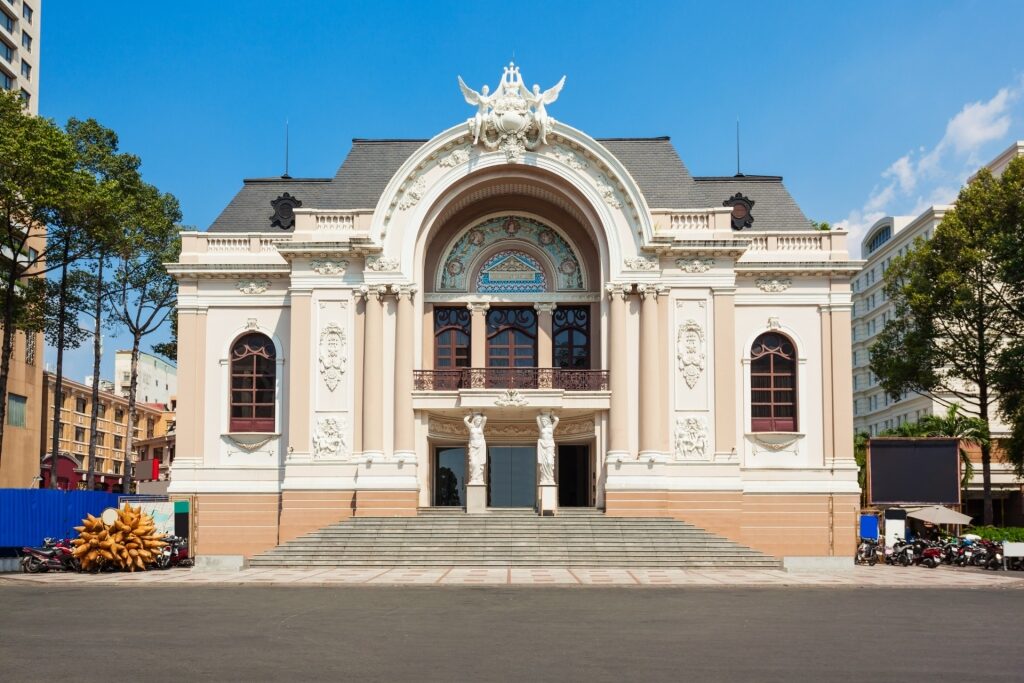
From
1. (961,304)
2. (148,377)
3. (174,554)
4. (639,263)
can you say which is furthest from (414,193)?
(148,377)

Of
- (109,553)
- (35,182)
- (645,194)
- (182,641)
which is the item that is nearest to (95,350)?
(35,182)

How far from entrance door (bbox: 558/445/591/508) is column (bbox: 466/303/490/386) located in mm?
4363

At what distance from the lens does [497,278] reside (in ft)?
130

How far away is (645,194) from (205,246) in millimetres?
15131

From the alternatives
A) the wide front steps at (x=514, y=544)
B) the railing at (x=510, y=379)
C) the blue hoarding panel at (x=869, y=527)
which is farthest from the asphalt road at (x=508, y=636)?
the railing at (x=510, y=379)

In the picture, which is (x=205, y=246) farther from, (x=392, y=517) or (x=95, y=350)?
(x=95, y=350)

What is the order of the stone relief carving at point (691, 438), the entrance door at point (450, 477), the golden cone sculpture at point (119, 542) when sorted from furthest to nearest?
1. the entrance door at point (450, 477)
2. the stone relief carving at point (691, 438)
3. the golden cone sculpture at point (119, 542)

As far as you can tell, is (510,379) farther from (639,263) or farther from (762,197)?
(762,197)

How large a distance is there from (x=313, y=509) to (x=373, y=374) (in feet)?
15.2

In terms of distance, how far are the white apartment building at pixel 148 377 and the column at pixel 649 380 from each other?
2691 inches

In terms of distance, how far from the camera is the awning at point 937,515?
3806cm

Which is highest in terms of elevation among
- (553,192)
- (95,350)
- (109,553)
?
(553,192)

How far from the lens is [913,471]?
124 feet

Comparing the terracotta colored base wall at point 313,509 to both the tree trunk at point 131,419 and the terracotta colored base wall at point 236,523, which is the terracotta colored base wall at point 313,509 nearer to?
the terracotta colored base wall at point 236,523
